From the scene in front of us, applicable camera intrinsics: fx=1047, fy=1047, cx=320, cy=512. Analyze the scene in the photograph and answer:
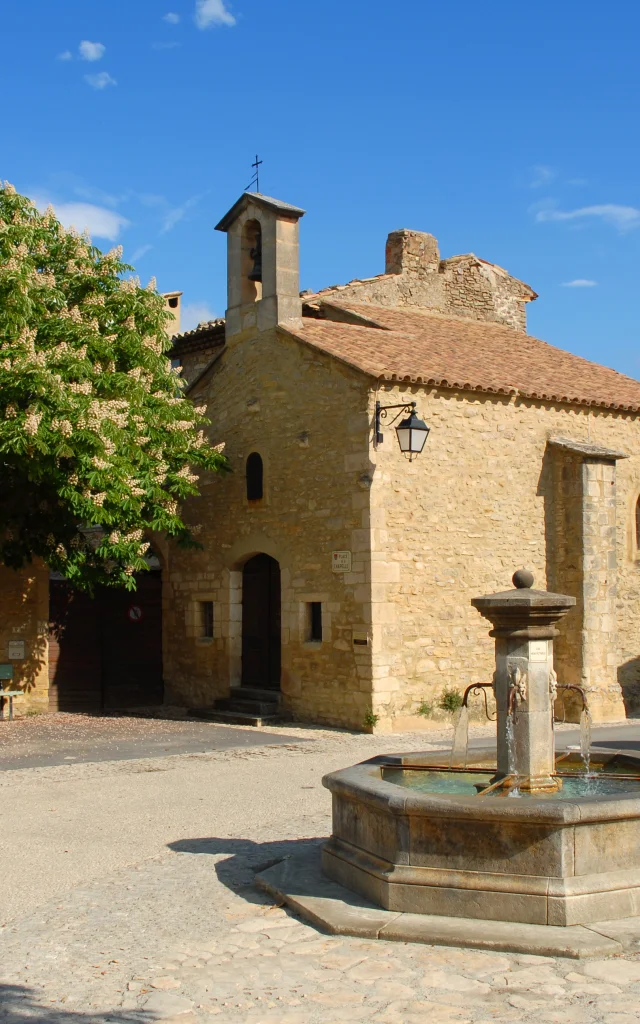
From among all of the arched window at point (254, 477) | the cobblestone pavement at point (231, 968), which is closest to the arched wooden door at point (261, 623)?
the arched window at point (254, 477)

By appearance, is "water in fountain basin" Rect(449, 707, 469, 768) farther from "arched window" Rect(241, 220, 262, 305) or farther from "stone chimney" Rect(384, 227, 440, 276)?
"stone chimney" Rect(384, 227, 440, 276)

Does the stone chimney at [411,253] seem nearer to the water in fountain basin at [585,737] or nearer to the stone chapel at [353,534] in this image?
the stone chapel at [353,534]

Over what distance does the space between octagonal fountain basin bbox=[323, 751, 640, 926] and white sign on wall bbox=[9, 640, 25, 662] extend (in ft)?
36.3

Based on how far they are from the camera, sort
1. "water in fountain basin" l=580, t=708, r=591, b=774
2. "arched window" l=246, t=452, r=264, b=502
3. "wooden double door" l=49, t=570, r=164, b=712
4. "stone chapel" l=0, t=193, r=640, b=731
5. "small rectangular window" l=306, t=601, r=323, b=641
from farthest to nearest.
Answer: "wooden double door" l=49, t=570, r=164, b=712
"arched window" l=246, t=452, r=264, b=502
"small rectangular window" l=306, t=601, r=323, b=641
"stone chapel" l=0, t=193, r=640, b=731
"water in fountain basin" l=580, t=708, r=591, b=774

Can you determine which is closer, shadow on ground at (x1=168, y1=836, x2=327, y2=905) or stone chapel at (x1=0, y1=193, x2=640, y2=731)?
shadow on ground at (x1=168, y1=836, x2=327, y2=905)

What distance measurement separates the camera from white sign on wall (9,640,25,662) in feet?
51.8

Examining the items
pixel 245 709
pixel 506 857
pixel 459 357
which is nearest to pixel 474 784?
pixel 506 857

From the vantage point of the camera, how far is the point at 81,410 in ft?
40.0

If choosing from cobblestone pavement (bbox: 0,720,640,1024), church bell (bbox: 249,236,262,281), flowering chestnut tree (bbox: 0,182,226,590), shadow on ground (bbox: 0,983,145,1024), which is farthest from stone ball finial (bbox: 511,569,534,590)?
church bell (bbox: 249,236,262,281)

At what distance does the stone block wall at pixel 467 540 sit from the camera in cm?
1345

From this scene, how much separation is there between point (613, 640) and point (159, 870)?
31.8 ft

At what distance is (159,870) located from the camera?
22.5 feet

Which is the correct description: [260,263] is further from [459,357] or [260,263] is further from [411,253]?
[411,253]

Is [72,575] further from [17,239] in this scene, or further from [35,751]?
[17,239]
